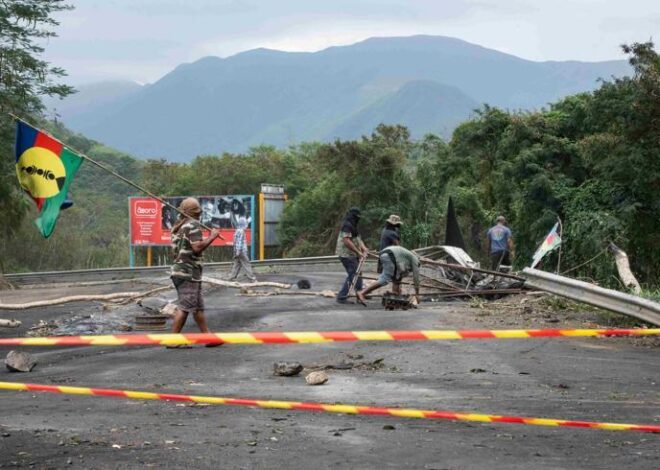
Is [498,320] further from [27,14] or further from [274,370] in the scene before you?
[27,14]

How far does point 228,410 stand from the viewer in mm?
7414

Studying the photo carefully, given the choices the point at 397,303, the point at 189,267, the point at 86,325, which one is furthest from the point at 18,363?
the point at 397,303

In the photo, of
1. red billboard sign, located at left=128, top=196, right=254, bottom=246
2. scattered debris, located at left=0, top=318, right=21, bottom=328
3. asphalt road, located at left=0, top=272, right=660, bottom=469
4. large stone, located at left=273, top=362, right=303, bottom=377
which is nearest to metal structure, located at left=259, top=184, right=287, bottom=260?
red billboard sign, located at left=128, top=196, right=254, bottom=246

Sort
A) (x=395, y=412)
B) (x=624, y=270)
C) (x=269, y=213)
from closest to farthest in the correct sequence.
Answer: (x=395, y=412), (x=624, y=270), (x=269, y=213)

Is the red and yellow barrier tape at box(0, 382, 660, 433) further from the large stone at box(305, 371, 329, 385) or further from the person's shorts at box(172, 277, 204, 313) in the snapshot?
the person's shorts at box(172, 277, 204, 313)

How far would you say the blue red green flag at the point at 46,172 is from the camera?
13344 millimetres

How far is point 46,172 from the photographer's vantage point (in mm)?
13398

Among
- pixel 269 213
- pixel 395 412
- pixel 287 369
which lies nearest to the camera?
pixel 395 412

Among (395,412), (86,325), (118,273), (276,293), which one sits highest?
(395,412)

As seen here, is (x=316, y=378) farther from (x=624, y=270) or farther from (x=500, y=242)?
(x=500, y=242)

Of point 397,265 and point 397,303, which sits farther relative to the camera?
point 397,265

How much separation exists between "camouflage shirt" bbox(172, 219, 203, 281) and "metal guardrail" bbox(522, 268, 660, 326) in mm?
4507

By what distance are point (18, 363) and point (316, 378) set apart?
3.34m

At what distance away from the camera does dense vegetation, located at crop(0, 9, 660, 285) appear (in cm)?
1791
